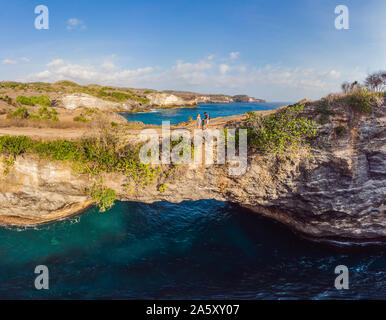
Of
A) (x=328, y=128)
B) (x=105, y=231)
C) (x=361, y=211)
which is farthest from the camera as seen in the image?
(x=105, y=231)

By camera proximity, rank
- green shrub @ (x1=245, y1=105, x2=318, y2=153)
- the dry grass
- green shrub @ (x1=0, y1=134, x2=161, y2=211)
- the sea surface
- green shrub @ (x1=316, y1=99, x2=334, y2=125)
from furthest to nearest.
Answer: the dry grass → green shrub @ (x1=0, y1=134, x2=161, y2=211) → green shrub @ (x1=245, y1=105, x2=318, y2=153) → green shrub @ (x1=316, y1=99, x2=334, y2=125) → the sea surface

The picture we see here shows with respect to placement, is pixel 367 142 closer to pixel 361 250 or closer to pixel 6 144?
pixel 361 250

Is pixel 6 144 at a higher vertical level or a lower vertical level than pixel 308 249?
higher

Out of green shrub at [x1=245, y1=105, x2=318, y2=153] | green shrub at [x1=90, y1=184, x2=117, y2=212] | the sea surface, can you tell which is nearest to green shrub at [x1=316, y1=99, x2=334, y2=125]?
green shrub at [x1=245, y1=105, x2=318, y2=153]

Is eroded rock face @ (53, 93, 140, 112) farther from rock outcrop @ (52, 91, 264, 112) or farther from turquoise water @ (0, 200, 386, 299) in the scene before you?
turquoise water @ (0, 200, 386, 299)

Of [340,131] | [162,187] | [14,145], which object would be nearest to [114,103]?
[14,145]

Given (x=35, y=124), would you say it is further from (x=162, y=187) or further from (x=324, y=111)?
(x=324, y=111)
